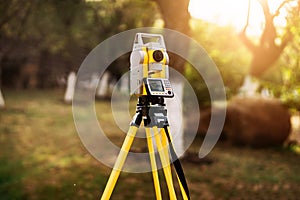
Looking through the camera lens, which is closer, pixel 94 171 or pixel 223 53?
pixel 94 171

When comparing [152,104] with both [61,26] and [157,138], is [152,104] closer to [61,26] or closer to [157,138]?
[157,138]

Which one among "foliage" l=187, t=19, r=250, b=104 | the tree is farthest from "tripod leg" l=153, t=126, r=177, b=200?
"foliage" l=187, t=19, r=250, b=104

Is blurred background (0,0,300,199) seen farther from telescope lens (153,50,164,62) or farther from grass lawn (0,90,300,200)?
telescope lens (153,50,164,62)

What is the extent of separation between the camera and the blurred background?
6.89 m

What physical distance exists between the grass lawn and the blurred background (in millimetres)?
18

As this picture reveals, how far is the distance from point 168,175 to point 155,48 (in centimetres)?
110

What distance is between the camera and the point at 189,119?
10.6 m

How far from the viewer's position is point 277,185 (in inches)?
286

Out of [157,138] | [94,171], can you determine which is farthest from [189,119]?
[157,138]

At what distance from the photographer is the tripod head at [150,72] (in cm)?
371

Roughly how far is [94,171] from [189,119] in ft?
12.6

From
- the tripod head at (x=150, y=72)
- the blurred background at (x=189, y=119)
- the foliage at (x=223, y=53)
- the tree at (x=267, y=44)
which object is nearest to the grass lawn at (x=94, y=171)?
the blurred background at (x=189, y=119)

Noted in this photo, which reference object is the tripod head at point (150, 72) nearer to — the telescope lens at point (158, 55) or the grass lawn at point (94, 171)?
the telescope lens at point (158, 55)

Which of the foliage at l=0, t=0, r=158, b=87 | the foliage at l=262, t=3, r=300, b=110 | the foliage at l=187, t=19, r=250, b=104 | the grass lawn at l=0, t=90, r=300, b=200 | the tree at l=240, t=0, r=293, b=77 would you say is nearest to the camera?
the grass lawn at l=0, t=90, r=300, b=200
